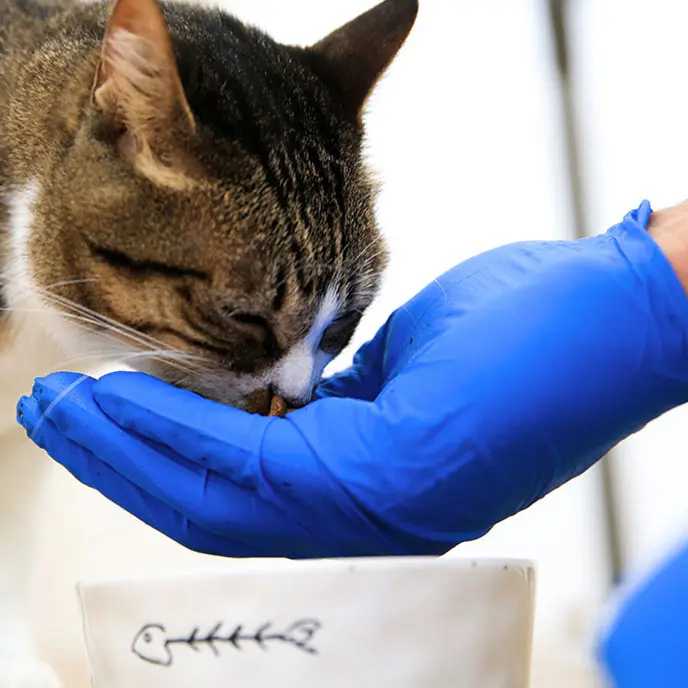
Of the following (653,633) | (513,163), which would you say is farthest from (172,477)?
(513,163)

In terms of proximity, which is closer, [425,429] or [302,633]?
[302,633]

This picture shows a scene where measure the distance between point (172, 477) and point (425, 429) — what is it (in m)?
0.19

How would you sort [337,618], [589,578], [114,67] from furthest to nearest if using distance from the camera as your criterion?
[589,578], [114,67], [337,618]

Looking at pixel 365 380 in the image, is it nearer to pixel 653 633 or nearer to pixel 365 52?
pixel 365 52

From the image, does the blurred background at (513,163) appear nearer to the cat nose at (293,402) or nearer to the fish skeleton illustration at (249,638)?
the cat nose at (293,402)

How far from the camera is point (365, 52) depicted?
72 centimetres

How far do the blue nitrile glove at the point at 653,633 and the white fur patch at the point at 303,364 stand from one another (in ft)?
1.18

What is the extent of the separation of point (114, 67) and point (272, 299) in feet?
0.67

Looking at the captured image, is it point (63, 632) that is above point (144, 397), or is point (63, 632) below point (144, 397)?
below

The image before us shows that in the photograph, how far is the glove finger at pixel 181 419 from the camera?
570 millimetres

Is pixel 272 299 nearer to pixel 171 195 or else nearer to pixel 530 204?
pixel 171 195

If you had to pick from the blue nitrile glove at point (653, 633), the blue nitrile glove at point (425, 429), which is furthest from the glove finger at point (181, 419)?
the blue nitrile glove at point (653, 633)

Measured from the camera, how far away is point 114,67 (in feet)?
1.84

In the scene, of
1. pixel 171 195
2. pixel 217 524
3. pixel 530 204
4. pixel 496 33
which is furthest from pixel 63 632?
pixel 496 33
